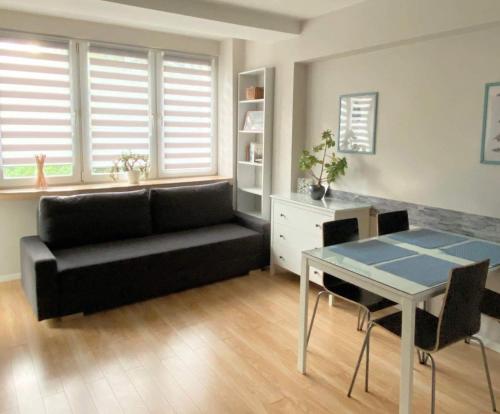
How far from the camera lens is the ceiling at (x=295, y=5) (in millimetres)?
3492

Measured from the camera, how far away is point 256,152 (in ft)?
15.8

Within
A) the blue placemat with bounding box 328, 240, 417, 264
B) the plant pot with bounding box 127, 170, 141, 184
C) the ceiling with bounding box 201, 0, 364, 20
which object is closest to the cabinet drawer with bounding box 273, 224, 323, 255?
the blue placemat with bounding box 328, 240, 417, 264

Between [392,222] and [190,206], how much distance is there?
6.90ft

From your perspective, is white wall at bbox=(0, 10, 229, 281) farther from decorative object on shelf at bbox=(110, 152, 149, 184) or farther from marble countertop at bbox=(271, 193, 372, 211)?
marble countertop at bbox=(271, 193, 372, 211)

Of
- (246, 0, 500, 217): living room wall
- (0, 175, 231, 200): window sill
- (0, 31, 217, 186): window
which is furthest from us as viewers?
(0, 31, 217, 186): window

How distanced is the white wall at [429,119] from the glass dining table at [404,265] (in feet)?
1.30

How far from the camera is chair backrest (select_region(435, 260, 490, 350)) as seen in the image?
1979mm

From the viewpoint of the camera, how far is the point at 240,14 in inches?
146

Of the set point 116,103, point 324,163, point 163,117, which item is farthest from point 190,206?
point 324,163

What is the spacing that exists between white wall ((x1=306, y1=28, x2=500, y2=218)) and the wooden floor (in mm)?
1075

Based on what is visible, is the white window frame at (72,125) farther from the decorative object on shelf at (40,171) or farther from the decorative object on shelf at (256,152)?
the decorative object on shelf at (256,152)

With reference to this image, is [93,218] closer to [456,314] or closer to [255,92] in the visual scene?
[255,92]

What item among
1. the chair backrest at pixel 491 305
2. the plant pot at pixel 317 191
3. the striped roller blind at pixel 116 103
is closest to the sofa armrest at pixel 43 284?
the striped roller blind at pixel 116 103

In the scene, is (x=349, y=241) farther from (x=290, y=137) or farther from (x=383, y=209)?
(x=290, y=137)
